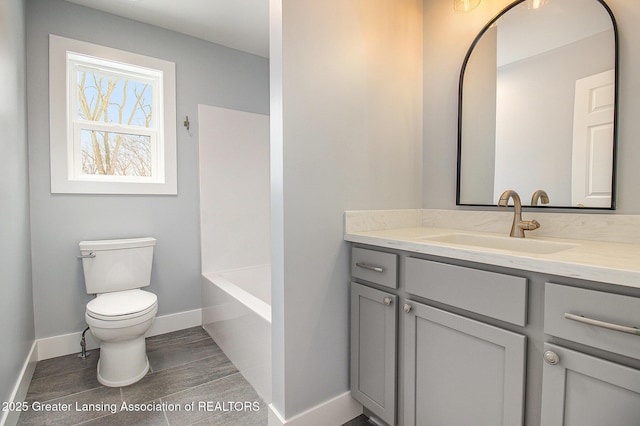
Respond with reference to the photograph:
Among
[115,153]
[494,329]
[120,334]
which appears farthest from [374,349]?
[115,153]

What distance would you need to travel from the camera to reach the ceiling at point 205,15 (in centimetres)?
212

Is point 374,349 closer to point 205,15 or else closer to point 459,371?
point 459,371

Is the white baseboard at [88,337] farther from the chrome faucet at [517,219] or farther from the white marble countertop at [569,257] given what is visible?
the chrome faucet at [517,219]

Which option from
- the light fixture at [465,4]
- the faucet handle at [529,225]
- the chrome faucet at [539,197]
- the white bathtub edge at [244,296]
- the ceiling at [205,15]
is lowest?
the white bathtub edge at [244,296]

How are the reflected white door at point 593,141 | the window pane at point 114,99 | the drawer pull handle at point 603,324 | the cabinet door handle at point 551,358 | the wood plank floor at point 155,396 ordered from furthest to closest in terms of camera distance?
the window pane at point 114,99
the wood plank floor at point 155,396
the reflected white door at point 593,141
the cabinet door handle at point 551,358
the drawer pull handle at point 603,324

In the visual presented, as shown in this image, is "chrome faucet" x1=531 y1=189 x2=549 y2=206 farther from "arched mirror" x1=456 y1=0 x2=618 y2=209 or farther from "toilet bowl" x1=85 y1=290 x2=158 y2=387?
"toilet bowl" x1=85 y1=290 x2=158 y2=387

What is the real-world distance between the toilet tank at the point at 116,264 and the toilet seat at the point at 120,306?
0.34 ft

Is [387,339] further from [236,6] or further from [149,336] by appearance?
[236,6]

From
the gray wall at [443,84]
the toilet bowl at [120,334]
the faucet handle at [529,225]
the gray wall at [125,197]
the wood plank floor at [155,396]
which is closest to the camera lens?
the faucet handle at [529,225]

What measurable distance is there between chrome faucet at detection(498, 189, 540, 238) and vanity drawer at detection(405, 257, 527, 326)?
18.5 inches

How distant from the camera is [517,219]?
53.8 inches

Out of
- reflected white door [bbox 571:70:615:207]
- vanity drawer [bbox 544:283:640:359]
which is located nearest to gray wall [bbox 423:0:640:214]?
reflected white door [bbox 571:70:615:207]

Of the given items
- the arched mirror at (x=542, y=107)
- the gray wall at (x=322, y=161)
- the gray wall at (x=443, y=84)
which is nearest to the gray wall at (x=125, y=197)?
the gray wall at (x=322, y=161)

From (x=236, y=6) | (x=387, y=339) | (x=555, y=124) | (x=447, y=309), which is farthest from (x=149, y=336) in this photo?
(x=555, y=124)
